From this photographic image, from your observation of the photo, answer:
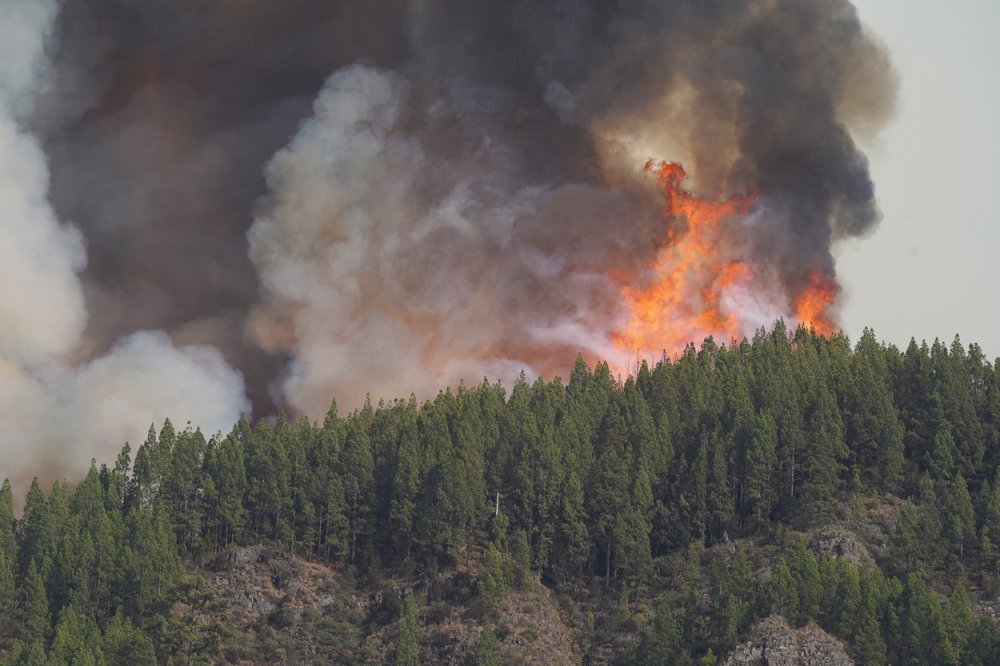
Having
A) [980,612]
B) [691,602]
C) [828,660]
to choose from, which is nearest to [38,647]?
[691,602]

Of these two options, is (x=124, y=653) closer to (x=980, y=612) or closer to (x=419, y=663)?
(x=419, y=663)

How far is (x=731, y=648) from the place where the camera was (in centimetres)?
19112

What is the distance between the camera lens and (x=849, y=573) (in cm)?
19612

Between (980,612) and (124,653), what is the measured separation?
87273 mm

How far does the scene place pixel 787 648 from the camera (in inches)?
7470

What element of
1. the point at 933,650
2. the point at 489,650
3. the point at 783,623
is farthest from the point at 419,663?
the point at 933,650

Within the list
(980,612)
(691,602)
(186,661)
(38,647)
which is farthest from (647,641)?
(38,647)

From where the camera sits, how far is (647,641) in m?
196

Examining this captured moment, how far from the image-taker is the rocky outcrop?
188750mm

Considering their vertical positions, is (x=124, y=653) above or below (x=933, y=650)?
above

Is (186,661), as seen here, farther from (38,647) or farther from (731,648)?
(731,648)

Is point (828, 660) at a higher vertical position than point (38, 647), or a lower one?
lower

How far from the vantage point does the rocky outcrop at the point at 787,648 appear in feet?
619

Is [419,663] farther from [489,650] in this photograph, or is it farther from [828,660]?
[828,660]
